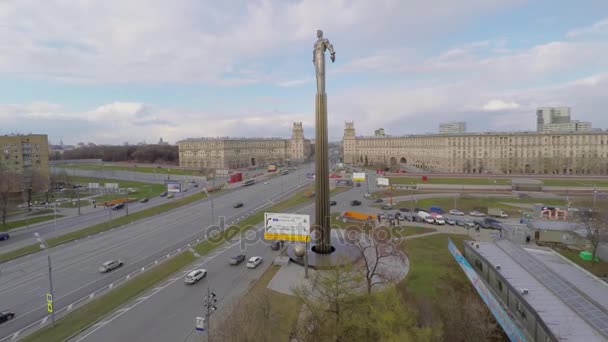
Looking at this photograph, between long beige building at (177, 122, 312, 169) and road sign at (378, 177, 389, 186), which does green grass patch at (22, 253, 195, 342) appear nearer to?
road sign at (378, 177, 389, 186)

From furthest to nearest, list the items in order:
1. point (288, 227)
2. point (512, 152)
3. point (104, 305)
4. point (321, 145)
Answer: point (512, 152), point (321, 145), point (288, 227), point (104, 305)

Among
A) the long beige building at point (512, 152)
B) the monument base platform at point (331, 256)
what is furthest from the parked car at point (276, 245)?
the long beige building at point (512, 152)

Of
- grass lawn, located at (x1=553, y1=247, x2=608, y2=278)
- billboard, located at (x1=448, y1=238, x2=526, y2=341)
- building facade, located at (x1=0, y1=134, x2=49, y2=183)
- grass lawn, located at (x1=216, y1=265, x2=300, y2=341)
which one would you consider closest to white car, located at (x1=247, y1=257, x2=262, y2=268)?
grass lawn, located at (x1=216, y1=265, x2=300, y2=341)

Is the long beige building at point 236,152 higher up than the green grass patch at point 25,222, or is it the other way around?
the long beige building at point 236,152

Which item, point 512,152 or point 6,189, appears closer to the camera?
Answer: point 6,189

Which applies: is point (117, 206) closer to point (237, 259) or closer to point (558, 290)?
point (237, 259)

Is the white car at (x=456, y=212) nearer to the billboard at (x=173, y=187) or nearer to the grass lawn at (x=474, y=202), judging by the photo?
the grass lawn at (x=474, y=202)

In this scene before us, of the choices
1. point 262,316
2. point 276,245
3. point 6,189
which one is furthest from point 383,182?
point 6,189
